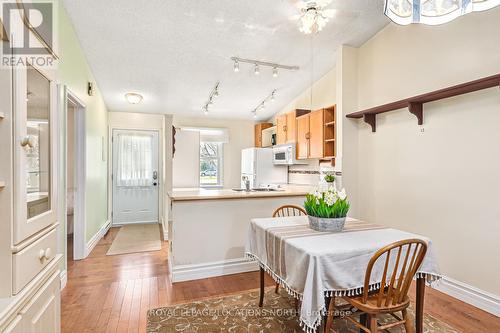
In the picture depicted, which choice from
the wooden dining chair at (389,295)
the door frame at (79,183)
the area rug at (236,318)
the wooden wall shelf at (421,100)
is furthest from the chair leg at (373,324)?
the door frame at (79,183)

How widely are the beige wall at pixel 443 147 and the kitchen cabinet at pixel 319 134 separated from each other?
1.79 feet

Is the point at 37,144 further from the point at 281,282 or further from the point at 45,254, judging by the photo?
the point at 281,282

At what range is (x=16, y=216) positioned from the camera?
39.7 inches

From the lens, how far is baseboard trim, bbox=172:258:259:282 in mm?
2859

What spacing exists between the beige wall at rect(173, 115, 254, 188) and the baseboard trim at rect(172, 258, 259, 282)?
3187mm

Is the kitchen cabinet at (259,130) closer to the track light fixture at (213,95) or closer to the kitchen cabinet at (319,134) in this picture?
the track light fixture at (213,95)

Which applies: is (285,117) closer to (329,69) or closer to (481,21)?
(329,69)

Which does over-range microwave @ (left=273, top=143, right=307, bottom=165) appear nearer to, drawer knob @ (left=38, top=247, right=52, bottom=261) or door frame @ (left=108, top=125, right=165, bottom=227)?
door frame @ (left=108, top=125, right=165, bottom=227)

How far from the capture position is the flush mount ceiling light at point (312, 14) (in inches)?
104

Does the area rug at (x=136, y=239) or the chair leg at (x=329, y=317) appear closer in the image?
the chair leg at (x=329, y=317)

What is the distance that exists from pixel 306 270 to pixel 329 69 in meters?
3.55

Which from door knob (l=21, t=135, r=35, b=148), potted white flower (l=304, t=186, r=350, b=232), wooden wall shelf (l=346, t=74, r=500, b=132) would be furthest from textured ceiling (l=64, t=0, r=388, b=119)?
door knob (l=21, t=135, r=35, b=148)

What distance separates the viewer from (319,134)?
4.01m

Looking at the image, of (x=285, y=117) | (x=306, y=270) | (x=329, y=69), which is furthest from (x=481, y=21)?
(x=285, y=117)
